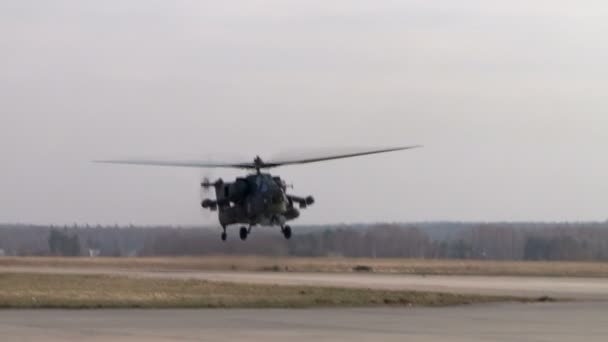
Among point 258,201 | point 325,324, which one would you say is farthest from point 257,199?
point 325,324

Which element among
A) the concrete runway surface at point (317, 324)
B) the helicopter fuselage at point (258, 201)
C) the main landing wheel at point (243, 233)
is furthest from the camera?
the main landing wheel at point (243, 233)

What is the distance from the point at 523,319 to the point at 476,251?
370 feet

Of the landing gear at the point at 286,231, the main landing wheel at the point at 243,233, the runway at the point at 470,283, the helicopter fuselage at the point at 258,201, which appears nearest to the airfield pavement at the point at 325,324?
the runway at the point at 470,283

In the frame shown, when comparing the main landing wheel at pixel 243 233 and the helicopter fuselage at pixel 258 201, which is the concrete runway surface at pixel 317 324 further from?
the main landing wheel at pixel 243 233

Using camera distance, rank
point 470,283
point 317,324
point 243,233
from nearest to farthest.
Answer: point 317,324
point 470,283
point 243,233

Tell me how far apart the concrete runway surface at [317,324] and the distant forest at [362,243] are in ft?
137

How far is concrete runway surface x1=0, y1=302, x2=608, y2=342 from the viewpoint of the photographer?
1197 inches

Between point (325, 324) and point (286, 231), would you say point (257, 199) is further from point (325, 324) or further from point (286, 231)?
point (325, 324)

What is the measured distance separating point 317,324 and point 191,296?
12.0 m

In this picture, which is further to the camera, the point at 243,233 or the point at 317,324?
the point at 243,233

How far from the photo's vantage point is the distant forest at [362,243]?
89125 mm

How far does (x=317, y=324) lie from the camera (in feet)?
112

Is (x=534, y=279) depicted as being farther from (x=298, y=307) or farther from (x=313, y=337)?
(x=313, y=337)

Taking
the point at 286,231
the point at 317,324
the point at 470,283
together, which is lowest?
the point at 317,324
